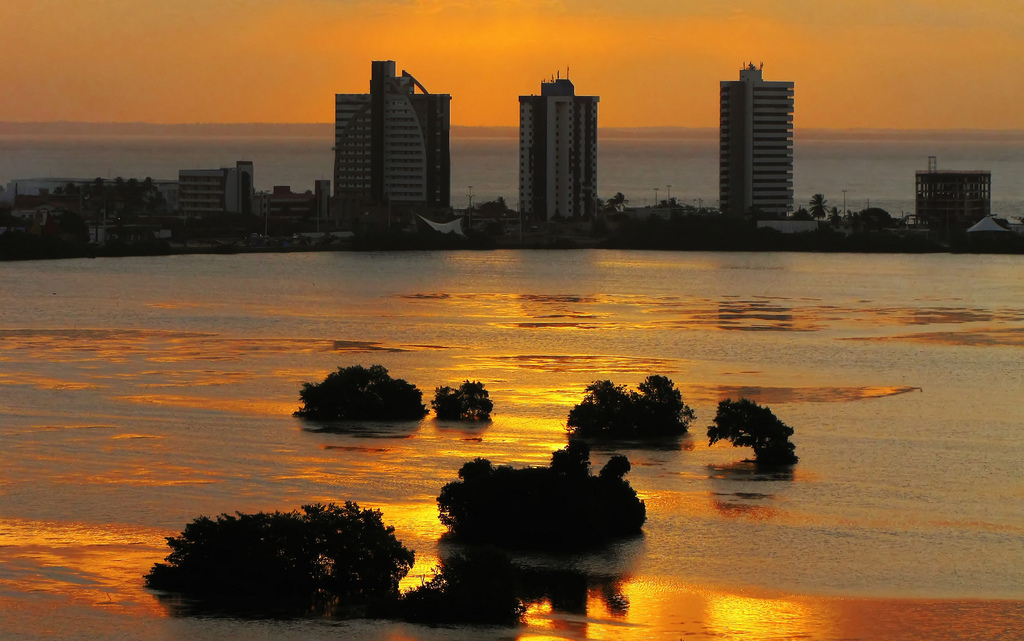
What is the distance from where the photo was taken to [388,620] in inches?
576

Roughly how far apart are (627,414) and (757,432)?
8.57ft

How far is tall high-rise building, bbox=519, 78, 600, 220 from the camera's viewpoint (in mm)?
96250

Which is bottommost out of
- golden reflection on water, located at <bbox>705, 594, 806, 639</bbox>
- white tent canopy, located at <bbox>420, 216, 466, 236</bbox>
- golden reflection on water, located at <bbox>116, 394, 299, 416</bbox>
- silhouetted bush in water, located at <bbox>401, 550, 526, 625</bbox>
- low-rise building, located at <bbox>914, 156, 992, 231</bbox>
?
golden reflection on water, located at <bbox>705, 594, 806, 639</bbox>

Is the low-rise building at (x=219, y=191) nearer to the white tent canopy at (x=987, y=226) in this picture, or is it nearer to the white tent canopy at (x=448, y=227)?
the white tent canopy at (x=448, y=227)

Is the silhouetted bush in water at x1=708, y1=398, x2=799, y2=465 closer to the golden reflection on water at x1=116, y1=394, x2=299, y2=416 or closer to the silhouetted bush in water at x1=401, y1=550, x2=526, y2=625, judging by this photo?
the golden reflection on water at x1=116, y1=394, x2=299, y2=416

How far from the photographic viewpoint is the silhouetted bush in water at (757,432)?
72.3ft

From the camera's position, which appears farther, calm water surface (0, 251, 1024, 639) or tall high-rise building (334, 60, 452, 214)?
tall high-rise building (334, 60, 452, 214)

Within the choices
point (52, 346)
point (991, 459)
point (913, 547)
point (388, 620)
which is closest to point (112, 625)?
point (388, 620)

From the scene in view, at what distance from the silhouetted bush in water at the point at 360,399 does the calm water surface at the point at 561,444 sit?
48 centimetres

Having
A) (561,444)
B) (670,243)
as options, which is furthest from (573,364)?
(670,243)

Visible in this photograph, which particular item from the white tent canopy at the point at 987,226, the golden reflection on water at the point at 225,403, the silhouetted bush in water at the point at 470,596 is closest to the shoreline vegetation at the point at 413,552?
the silhouetted bush in water at the point at 470,596

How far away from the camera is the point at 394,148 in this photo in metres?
94.8

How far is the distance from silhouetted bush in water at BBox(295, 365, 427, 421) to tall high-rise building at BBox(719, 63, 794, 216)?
73.1m

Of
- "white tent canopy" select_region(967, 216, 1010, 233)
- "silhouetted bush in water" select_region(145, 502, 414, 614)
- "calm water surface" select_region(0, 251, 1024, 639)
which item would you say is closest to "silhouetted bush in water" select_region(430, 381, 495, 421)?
"calm water surface" select_region(0, 251, 1024, 639)
